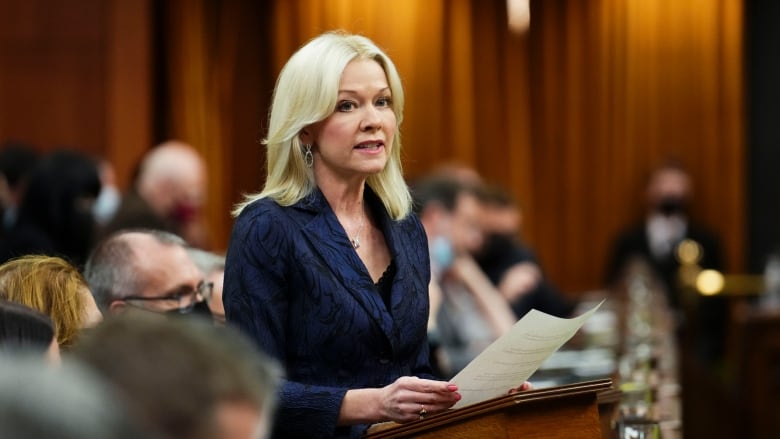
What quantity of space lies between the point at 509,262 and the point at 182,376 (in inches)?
295

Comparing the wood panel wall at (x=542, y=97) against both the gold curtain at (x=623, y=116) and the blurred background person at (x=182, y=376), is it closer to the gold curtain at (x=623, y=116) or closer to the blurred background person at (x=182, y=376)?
the gold curtain at (x=623, y=116)

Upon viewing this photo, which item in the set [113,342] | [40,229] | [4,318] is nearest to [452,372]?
[40,229]

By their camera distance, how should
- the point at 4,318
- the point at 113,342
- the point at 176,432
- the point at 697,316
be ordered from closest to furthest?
the point at 176,432 < the point at 113,342 < the point at 4,318 < the point at 697,316

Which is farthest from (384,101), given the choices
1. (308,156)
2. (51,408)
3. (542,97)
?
(542,97)

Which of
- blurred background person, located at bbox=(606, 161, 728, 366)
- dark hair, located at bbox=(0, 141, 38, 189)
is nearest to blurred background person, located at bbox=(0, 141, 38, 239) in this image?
dark hair, located at bbox=(0, 141, 38, 189)

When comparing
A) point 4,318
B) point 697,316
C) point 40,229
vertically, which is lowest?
point 697,316

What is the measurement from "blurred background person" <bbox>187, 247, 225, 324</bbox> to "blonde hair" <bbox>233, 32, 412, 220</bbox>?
0.75 metres

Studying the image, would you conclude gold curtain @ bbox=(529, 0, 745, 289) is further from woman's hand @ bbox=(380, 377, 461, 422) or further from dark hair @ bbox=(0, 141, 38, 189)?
woman's hand @ bbox=(380, 377, 461, 422)

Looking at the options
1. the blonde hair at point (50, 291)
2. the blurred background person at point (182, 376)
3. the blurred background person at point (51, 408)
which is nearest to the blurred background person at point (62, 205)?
the blonde hair at point (50, 291)

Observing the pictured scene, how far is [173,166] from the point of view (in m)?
7.63

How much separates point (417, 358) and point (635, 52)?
9324 mm

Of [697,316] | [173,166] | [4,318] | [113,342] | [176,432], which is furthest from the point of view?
[697,316]

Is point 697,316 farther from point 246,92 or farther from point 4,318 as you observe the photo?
point 4,318

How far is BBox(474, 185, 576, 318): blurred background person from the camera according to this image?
28.0 ft
